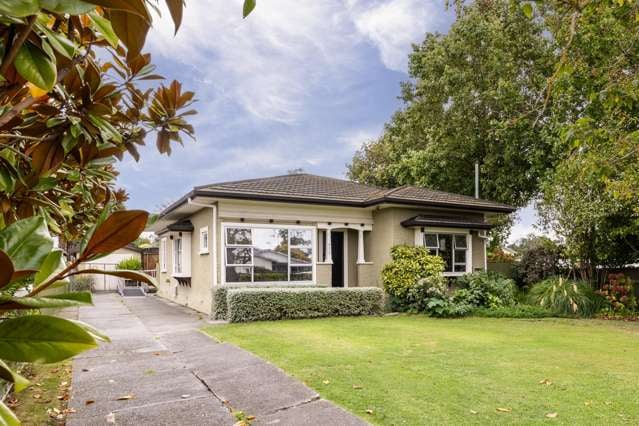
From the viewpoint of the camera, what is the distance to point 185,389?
17.1ft

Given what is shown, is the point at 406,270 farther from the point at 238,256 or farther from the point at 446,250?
the point at 238,256

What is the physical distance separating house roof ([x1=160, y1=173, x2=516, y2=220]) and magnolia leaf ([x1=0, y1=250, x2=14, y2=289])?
38.7ft

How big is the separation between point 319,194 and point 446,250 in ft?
15.6

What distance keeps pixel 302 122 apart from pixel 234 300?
21.4 metres

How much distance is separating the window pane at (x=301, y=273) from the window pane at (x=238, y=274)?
1.39 metres

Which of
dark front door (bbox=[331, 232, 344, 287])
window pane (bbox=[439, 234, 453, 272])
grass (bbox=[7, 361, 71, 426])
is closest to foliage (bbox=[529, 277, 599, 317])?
window pane (bbox=[439, 234, 453, 272])

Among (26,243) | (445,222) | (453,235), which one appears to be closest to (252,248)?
(445,222)

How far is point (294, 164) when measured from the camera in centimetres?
4459

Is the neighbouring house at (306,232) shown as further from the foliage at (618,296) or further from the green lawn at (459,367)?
the foliage at (618,296)

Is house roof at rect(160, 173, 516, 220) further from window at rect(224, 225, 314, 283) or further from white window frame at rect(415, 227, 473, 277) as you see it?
window at rect(224, 225, 314, 283)

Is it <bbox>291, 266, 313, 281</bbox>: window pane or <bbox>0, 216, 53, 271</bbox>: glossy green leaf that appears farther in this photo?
<bbox>291, 266, 313, 281</bbox>: window pane

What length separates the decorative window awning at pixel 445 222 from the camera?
47.2ft

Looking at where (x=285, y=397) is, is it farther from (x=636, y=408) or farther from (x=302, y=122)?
(x=302, y=122)

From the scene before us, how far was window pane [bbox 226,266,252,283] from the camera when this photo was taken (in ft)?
43.0
